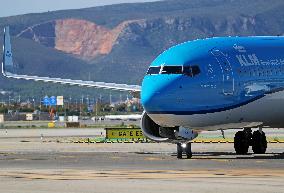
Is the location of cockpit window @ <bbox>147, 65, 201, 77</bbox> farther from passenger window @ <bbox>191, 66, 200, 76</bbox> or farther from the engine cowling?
the engine cowling

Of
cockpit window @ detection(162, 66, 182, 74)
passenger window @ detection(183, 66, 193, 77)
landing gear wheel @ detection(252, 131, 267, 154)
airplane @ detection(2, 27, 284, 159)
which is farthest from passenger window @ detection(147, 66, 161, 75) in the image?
landing gear wheel @ detection(252, 131, 267, 154)

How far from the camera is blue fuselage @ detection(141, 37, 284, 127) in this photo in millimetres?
47594

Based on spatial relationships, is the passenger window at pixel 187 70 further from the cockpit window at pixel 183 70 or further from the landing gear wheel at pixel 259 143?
the landing gear wheel at pixel 259 143

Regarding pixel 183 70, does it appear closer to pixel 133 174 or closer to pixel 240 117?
pixel 240 117

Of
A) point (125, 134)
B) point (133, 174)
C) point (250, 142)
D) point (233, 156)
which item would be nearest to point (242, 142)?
point (250, 142)

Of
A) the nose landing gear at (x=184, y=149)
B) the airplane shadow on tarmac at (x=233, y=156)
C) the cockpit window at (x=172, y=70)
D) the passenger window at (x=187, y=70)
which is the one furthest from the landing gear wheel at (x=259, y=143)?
the cockpit window at (x=172, y=70)

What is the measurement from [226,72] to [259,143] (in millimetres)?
6710

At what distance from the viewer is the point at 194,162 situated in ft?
153

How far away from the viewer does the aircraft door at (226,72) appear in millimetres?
49062

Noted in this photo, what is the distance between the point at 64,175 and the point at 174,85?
1016 cm

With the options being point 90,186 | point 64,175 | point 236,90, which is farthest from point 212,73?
point 90,186

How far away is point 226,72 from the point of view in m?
49.3

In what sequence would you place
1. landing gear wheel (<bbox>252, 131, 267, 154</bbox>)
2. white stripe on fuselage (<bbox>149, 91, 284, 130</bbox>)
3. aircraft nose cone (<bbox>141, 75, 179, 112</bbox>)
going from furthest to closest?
landing gear wheel (<bbox>252, 131, 267, 154</bbox>)
white stripe on fuselage (<bbox>149, 91, 284, 130</bbox>)
aircraft nose cone (<bbox>141, 75, 179, 112</bbox>)

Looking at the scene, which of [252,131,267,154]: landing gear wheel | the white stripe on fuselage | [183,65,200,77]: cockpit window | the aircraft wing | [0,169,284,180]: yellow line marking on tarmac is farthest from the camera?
the aircraft wing
